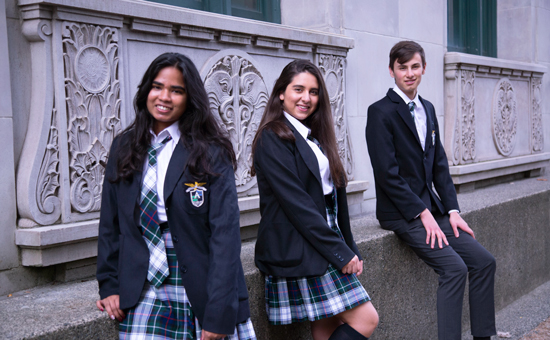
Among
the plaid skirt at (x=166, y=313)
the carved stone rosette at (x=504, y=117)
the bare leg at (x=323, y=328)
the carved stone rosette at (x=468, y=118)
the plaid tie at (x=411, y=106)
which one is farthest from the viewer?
the carved stone rosette at (x=504, y=117)

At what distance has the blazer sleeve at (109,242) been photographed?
8.31 ft

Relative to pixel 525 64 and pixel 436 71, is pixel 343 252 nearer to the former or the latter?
pixel 436 71

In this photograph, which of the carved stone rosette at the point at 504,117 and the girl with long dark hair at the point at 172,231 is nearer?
the girl with long dark hair at the point at 172,231

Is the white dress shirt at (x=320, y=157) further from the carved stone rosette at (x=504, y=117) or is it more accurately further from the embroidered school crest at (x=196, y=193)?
the carved stone rosette at (x=504, y=117)

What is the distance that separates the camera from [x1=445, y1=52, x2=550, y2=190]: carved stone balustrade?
743cm

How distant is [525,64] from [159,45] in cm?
672

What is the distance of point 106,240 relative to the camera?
100 inches

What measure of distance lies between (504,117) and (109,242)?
7223 mm

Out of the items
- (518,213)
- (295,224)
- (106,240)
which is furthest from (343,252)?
(518,213)

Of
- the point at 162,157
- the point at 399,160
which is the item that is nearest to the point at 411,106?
the point at 399,160

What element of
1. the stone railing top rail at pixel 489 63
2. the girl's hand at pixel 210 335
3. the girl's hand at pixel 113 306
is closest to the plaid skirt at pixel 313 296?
the girl's hand at pixel 210 335

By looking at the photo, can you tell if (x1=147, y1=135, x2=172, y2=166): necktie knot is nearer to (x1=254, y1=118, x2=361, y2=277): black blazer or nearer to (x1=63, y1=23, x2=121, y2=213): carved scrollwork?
(x1=254, y1=118, x2=361, y2=277): black blazer

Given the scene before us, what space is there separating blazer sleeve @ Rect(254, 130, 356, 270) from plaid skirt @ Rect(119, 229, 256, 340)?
0.83 metres

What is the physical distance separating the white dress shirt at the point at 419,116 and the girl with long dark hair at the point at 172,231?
2.15 m
